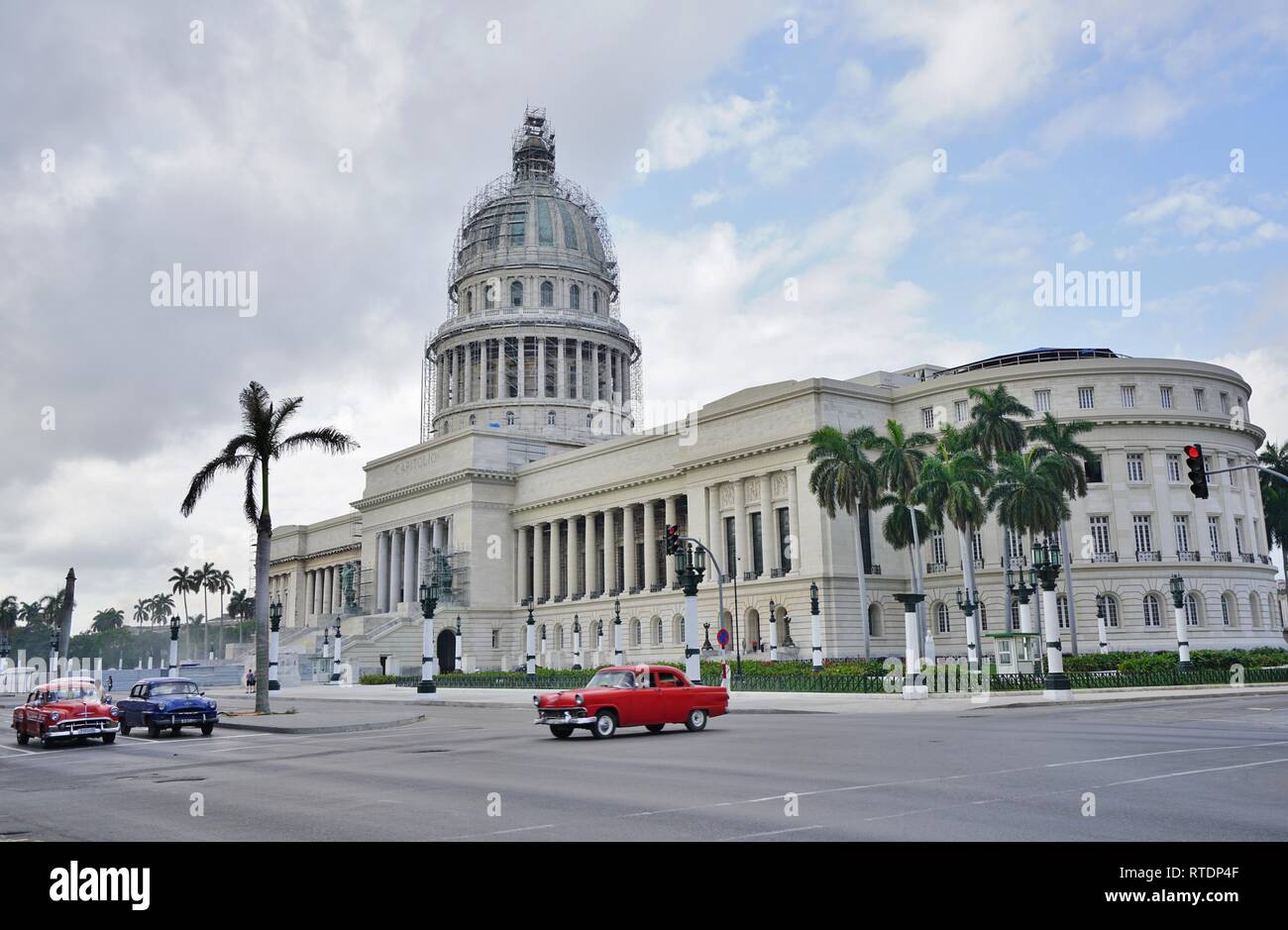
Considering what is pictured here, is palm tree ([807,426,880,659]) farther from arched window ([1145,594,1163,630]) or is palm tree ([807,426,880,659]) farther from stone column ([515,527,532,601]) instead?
stone column ([515,527,532,601])

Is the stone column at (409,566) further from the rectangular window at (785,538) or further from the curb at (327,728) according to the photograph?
the curb at (327,728)

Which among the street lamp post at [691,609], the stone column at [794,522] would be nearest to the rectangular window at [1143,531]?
the stone column at [794,522]

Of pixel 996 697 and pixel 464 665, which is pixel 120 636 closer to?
pixel 464 665

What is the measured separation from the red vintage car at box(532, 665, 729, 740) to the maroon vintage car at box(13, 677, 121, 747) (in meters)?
11.1

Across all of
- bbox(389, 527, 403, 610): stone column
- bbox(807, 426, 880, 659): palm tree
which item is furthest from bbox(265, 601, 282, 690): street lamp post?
bbox(389, 527, 403, 610): stone column

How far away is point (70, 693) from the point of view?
91.8 ft

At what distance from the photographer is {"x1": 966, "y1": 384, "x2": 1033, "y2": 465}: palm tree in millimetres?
58594

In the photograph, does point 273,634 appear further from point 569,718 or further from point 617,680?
point 569,718

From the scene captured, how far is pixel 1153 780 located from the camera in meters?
13.7

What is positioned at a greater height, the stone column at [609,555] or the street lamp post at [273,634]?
the stone column at [609,555]

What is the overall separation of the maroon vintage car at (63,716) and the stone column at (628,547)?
195 ft

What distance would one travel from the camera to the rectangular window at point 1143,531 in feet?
214

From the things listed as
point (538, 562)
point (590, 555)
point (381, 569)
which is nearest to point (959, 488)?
point (590, 555)
